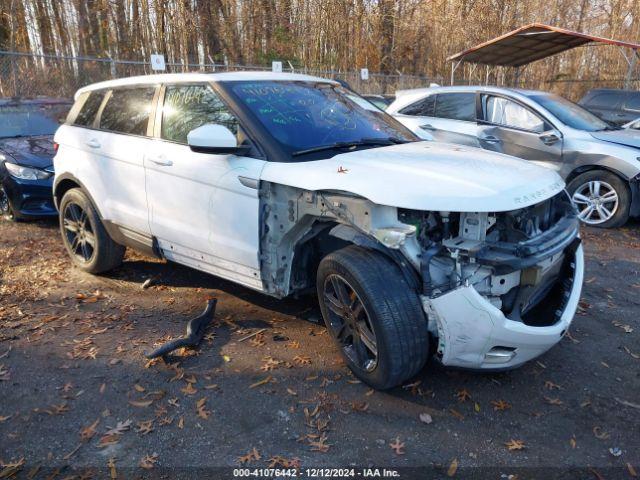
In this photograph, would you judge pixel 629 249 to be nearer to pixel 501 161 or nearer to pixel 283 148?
pixel 501 161

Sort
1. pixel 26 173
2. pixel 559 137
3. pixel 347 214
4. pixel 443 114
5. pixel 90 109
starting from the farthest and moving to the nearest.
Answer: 1. pixel 443 114
2. pixel 559 137
3. pixel 26 173
4. pixel 90 109
5. pixel 347 214

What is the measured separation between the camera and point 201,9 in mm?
17531

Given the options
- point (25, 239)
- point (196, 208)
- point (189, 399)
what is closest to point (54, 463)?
point (189, 399)

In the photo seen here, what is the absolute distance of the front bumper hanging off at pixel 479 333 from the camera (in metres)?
2.73

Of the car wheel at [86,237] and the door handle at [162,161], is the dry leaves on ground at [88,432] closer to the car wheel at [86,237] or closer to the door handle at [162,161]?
the door handle at [162,161]

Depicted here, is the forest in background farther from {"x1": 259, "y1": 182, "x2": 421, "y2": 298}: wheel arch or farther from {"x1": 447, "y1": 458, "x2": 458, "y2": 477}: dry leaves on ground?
{"x1": 447, "y1": 458, "x2": 458, "y2": 477}: dry leaves on ground

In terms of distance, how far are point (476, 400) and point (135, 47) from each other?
17258mm

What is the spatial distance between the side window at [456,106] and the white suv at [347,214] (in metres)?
3.77

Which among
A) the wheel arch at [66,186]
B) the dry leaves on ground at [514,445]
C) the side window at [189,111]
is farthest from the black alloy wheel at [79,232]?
the dry leaves on ground at [514,445]

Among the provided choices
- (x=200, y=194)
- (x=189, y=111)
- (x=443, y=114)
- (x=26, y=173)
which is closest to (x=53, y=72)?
(x=26, y=173)

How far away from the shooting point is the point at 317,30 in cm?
1989

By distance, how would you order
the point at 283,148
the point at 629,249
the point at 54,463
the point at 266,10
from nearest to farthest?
the point at 54,463, the point at 283,148, the point at 629,249, the point at 266,10

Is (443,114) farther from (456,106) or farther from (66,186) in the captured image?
(66,186)

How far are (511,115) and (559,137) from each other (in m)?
0.80
